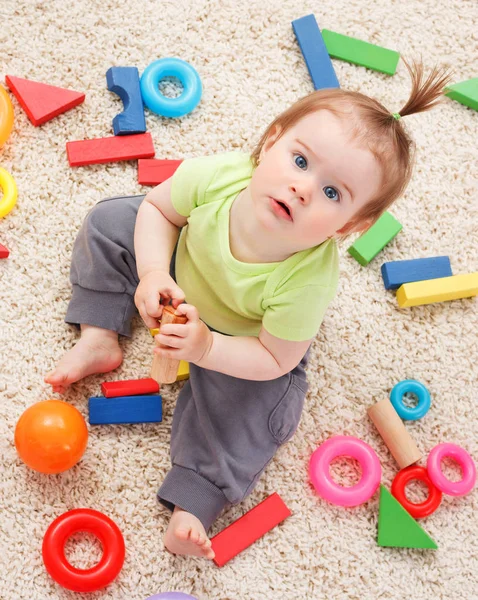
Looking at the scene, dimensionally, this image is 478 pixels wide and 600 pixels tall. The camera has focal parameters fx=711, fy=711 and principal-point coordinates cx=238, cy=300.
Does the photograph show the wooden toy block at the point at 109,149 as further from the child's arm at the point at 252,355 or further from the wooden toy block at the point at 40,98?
the child's arm at the point at 252,355

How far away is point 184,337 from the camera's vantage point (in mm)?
810

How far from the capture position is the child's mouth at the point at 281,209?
30.9 inches

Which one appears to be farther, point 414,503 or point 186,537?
point 414,503

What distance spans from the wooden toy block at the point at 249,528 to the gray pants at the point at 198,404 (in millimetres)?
42

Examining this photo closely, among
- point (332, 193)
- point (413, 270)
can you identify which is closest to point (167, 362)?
point (332, 193)

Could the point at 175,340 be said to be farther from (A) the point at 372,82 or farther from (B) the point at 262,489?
(A) the point at 372,82

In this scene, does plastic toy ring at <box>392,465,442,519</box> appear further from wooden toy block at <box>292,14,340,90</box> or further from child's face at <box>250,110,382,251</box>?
wooden toy block at <box>292,14,340,90</box>

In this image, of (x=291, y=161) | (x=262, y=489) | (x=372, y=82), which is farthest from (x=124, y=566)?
(x=372, y=82)

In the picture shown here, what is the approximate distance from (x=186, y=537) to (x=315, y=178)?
0.48 metres

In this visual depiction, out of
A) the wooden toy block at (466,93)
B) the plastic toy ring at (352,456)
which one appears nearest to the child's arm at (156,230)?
the plastic toy ring at (352,456)

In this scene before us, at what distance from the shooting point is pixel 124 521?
39.3 inches

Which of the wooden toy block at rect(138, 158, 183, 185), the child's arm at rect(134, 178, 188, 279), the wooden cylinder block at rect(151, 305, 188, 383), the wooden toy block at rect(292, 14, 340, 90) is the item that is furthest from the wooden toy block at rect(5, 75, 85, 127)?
the wooden cylinder block at rect(151, 305, 188, 383)

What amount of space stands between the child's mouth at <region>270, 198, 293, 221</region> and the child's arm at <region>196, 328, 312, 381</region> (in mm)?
180

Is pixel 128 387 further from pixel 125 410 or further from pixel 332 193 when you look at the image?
pixel 332 193
